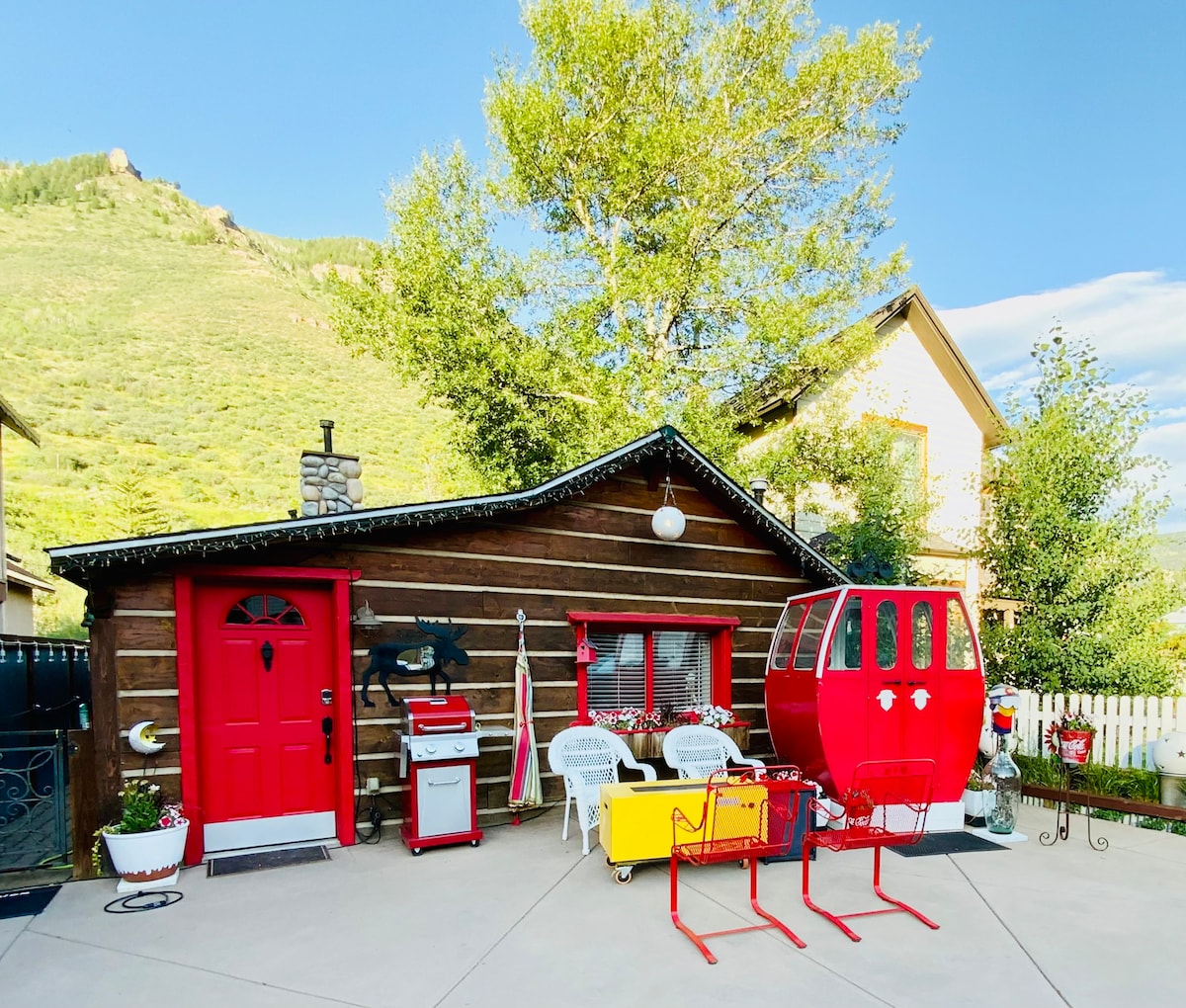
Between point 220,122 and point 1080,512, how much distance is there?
3276 centimetres

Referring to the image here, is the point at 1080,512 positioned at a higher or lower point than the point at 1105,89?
lower

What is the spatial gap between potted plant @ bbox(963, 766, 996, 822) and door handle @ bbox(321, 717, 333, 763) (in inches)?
203

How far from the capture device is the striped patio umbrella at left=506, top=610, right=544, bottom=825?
6008mm

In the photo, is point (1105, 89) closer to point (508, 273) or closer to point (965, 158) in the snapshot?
point (965, 158)

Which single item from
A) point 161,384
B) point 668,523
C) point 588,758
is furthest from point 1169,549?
point 161,384

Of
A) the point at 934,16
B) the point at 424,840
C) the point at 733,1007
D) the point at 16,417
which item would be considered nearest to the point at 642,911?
the point at 733,1007

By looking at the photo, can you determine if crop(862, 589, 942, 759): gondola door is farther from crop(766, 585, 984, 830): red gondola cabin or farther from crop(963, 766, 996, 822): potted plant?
crop(963, 766, 996, 822): potted plant

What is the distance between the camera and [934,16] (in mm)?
12820

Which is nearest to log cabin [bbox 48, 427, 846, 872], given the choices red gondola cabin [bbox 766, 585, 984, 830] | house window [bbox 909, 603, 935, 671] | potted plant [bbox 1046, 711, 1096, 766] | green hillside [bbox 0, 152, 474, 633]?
red gondola cabin [bbox 766, 585, 984, 830]

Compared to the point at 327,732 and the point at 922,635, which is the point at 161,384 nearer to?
the point at 327,732

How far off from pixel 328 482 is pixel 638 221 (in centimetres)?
869

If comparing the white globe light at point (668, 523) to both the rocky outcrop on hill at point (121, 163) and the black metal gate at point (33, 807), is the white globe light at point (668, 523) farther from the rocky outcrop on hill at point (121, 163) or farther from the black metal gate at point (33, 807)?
the rocky outcrop on hill at point (121, 163)

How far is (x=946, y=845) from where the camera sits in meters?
5.64

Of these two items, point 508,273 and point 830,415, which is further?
point 508,273
